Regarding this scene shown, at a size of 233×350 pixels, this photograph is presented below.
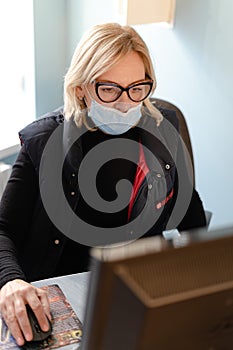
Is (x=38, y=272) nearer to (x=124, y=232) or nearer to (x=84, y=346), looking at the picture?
(x=124, y=232)

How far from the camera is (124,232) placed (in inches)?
57.8

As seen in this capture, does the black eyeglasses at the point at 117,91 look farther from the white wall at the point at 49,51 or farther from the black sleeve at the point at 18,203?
the white wall at the point at 49,51

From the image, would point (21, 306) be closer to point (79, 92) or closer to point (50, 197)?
point (50, 197)

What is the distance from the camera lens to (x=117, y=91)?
1.40m

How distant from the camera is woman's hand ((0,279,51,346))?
102 cm

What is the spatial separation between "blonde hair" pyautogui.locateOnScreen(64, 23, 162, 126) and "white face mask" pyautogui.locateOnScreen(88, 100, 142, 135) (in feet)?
0.13

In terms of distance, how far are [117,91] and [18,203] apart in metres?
0.42

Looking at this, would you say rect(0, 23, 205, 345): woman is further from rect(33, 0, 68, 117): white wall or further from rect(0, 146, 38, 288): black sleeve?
rect(33, 0, 68, 117): white wall

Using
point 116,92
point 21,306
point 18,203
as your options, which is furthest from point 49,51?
point 21,306

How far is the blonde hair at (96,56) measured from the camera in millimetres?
1380

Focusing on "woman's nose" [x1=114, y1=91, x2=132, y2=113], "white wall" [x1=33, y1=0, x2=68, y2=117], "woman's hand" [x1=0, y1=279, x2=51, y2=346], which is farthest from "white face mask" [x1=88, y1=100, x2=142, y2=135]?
"white wall" [x1=33, y1=0, x2=68, y2=117]

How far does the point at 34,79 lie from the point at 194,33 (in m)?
0.81

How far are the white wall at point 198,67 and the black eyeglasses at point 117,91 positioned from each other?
2.34 feet

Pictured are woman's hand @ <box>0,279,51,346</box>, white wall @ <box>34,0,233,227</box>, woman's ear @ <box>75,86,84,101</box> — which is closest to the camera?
woman's hand @ <box>0,279,51,346</box>
